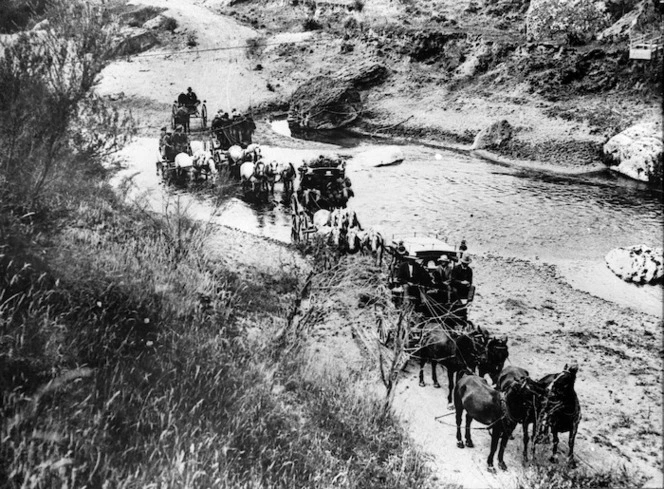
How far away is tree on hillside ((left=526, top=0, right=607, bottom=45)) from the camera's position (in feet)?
100

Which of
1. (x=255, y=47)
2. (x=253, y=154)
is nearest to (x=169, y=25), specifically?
(x=255, y=47)

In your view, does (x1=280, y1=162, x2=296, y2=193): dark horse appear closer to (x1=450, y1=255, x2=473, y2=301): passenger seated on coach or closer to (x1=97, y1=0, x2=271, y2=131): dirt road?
(x1=97, y1=0, x2=271, y2=131): dirt road

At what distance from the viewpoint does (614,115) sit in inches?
983

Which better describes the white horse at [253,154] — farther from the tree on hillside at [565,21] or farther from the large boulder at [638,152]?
the tree on hillside at [565,21]

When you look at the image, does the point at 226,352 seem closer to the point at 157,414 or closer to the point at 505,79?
the point at 157,414

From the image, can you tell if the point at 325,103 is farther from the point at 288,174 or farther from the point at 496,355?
the point at 496,355

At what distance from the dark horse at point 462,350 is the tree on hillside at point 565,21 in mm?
25882

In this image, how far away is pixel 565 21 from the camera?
31500mm

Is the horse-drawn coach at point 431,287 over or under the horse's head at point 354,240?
over

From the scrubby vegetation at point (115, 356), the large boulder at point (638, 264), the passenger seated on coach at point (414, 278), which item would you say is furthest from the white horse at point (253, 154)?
the large boulder at point (638, 264)

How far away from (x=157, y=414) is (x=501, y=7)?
37.4m

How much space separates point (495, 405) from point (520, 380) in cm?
51

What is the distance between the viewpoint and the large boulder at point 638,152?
2153cm

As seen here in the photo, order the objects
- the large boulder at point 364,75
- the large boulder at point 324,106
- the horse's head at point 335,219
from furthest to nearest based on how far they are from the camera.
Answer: the large boulder at point 364,75
the large boulder at point 324,106
the horse's head at point 335,219
